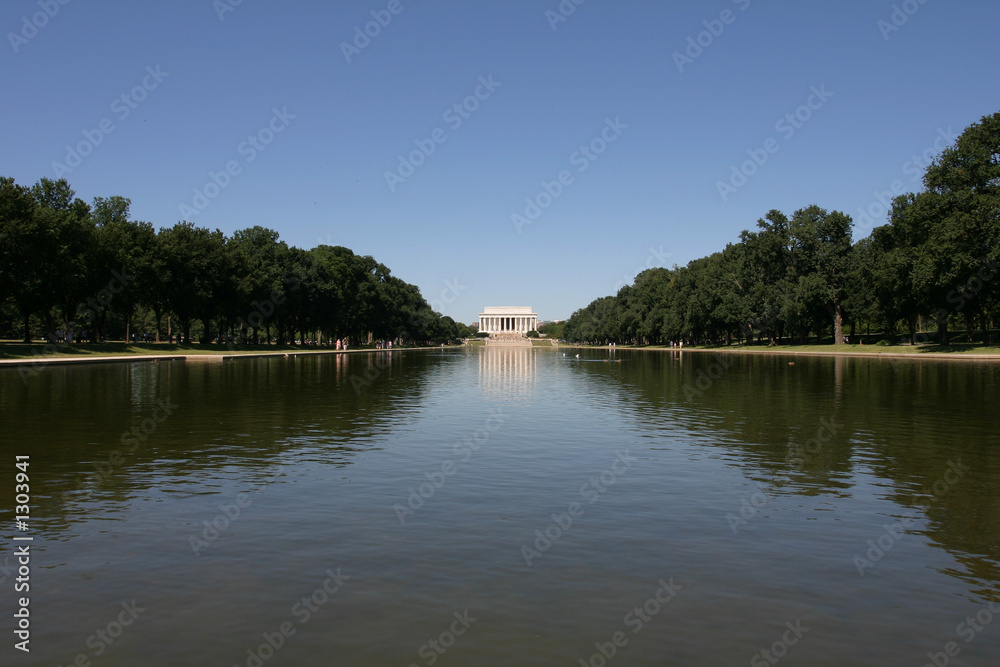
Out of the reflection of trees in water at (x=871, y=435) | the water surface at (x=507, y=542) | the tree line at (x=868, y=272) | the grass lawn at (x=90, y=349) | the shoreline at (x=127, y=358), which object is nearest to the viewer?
the water surface at (x=507, y=542)

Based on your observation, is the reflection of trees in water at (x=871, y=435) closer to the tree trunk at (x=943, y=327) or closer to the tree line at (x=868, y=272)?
the tree line at (x=868, y=272)

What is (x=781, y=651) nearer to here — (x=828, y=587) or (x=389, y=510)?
(x=828, y=587)

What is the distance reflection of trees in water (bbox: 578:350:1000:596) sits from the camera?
1208 centimetres

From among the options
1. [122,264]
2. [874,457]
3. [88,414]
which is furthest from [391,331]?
[874,457]

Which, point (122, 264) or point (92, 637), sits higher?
point (122, 264)

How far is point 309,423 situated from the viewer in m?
23.3

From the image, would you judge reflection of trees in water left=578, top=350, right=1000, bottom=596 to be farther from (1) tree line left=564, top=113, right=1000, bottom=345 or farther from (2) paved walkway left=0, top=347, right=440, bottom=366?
(2) paved walkway left=0, top=347, right=440, bottom=366

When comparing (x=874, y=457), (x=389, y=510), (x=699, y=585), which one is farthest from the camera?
(x=874, y=457)

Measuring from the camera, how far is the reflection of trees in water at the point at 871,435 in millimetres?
12078

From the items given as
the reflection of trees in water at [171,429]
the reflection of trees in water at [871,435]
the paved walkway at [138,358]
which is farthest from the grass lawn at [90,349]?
the reflection of trees in water at [871,435]

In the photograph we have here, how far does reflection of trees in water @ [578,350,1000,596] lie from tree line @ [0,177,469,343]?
2063 inches

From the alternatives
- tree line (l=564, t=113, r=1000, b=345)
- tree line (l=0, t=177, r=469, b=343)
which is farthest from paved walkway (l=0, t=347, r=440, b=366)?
tree line (l=564, t=113, r=1000, b=345)

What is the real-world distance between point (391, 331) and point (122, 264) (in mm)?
84700

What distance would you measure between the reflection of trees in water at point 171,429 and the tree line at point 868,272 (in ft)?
187
